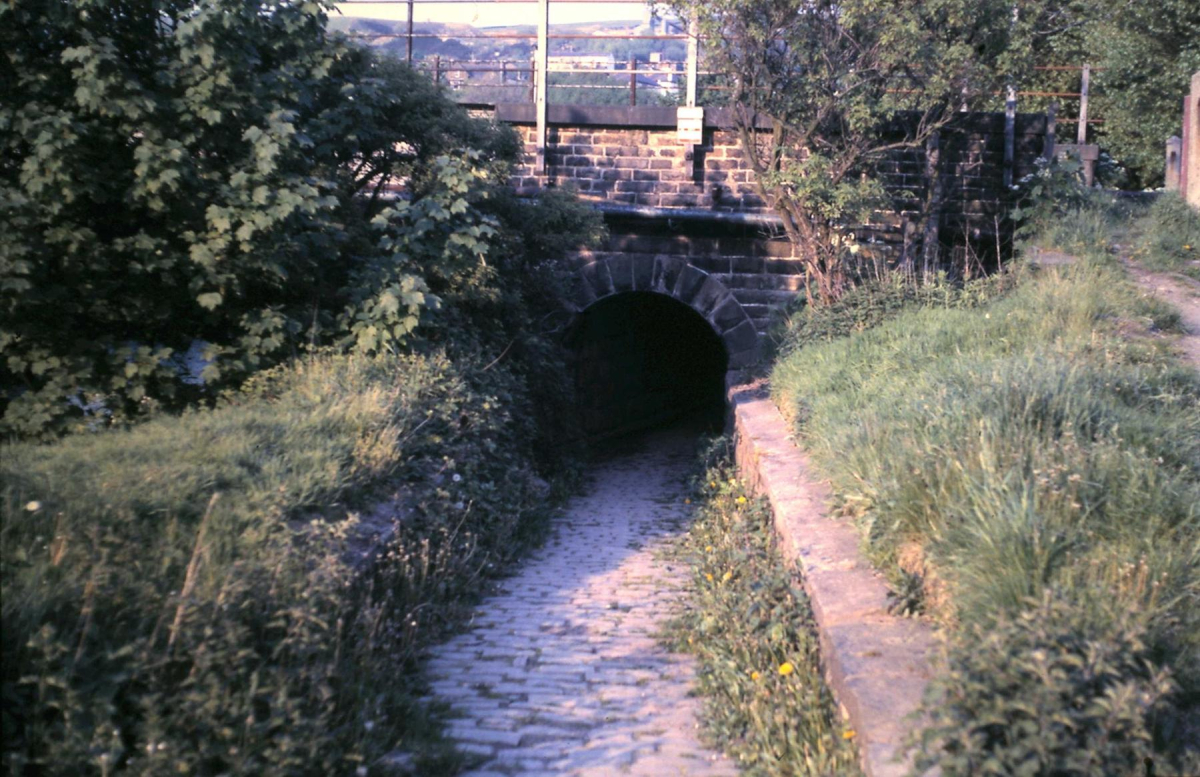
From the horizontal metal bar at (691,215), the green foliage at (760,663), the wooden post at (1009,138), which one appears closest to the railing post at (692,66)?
the horizontal metal bar at (691,215)

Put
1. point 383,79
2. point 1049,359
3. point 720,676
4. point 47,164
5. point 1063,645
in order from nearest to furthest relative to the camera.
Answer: point 1063,645 < point 720,676 < point 1049,359 < point 47,164 < point 383,79

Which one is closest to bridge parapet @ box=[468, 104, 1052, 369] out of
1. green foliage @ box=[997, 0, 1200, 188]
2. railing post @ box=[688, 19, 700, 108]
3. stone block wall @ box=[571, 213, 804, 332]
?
stone block wall @ box=[571, 213, 804, 332]

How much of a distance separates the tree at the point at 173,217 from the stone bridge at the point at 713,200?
5559mm

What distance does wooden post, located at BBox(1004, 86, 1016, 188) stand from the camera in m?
13.0

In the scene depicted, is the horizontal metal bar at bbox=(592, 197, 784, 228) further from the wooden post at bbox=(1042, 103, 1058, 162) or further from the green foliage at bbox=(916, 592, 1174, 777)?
the green foliage at bbox=(916, 592, 1174, 777)

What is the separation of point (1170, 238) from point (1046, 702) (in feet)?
31.5

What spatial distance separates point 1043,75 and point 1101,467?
20.9 m

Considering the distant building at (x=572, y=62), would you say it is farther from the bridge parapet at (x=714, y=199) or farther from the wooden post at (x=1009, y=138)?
the wooden post at (x=1009, y=138)

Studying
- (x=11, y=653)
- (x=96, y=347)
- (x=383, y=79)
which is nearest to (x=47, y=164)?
(x=96, y=347)

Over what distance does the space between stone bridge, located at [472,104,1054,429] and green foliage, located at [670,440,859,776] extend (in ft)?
23.1

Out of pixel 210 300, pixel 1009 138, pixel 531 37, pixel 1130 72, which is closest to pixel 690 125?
pixel 531 37

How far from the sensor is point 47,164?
20.4 feet

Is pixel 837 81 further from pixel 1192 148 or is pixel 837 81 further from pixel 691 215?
pixel 1192 148

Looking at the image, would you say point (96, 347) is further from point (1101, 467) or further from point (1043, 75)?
point (1043, 75)
